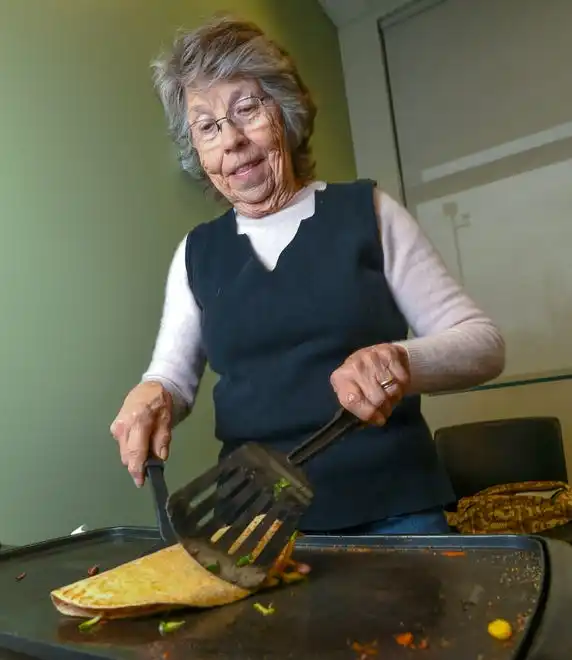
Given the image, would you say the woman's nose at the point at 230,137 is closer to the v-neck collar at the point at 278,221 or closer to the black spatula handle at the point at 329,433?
the v-neck collar at the point at 278,221

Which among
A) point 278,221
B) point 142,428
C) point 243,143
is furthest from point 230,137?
point 142,428

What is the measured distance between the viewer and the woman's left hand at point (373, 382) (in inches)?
24.9

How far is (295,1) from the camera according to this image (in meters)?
2.20

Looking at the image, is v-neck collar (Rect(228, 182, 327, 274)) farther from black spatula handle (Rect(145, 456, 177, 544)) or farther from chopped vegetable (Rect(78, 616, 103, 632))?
chopped vegetable (Rect(78, 616, 103, 632))

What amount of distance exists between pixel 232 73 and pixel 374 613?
27.2 inches

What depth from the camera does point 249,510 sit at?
2.17ft

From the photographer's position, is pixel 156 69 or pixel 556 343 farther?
pixel 556 343

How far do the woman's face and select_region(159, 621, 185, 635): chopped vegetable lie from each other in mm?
562

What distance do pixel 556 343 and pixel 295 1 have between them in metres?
1.26

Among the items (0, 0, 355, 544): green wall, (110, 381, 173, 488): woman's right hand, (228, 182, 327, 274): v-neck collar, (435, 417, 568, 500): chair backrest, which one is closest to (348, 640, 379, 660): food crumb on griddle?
(110, 381, 173, 488): woman's right hand

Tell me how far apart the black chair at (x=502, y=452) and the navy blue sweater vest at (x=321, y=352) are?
101cm

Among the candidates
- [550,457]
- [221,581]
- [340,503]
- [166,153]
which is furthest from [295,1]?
[221,581]

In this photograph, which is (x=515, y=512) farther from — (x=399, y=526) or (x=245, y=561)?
(x=245, y=561)

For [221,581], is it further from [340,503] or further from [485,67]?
[485,67]
